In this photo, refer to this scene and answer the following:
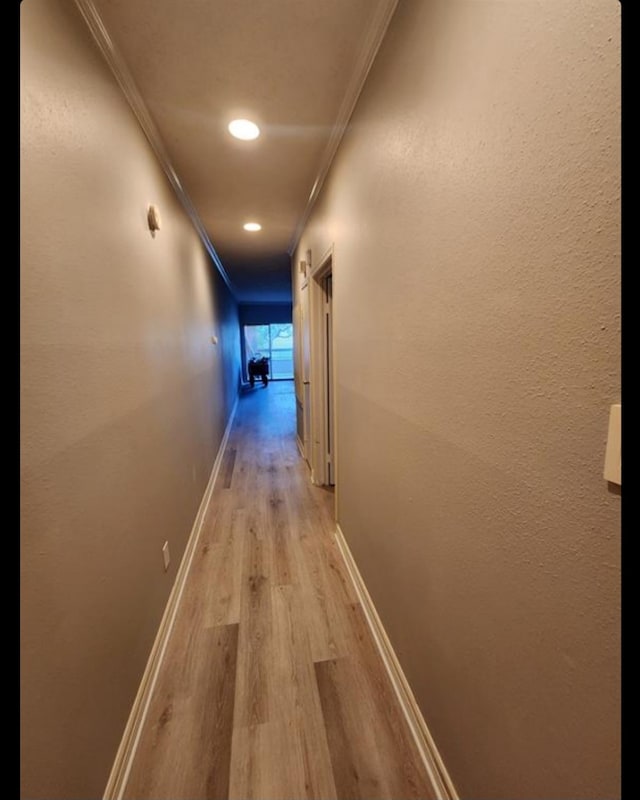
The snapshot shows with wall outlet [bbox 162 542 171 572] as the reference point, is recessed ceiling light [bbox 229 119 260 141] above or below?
above

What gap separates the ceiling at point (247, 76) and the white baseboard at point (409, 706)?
8.15ft

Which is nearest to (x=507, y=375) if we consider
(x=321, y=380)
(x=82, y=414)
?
(x=82, y=414)

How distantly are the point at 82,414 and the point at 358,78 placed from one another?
1.76 metres

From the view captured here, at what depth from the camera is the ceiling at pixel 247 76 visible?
1.16 m

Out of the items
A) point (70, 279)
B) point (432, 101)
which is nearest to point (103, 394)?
point (70, 279)

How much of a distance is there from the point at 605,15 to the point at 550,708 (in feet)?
3.81

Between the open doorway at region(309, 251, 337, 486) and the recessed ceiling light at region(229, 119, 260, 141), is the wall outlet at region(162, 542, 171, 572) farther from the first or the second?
the recessed ceiling light at region(229, 119, 260, 141)

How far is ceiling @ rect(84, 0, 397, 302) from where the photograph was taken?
3.82 feet

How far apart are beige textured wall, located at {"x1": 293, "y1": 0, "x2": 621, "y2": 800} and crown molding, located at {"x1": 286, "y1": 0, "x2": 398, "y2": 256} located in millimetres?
49

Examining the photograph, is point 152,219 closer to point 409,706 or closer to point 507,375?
point 507,375

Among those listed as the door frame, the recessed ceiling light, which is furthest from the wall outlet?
the recessed ceiling light

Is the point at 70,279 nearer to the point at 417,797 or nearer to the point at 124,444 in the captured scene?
the point at 124,444

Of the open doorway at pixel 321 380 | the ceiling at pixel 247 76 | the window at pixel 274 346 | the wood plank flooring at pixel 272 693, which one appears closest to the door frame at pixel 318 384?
the open doorway at pixel 321 380

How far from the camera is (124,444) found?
1.26m
